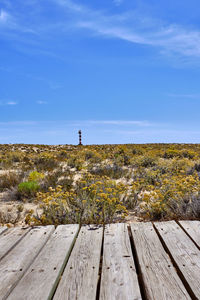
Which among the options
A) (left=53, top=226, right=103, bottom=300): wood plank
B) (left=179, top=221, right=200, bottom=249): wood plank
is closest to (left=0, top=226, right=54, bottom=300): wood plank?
(left=53, top=226, right=103, bottom=300): wood plank

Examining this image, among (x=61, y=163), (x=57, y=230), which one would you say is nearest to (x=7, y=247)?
(x=57, y=230)

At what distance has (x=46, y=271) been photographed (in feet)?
6.81

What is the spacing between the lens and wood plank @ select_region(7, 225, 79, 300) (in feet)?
5.90

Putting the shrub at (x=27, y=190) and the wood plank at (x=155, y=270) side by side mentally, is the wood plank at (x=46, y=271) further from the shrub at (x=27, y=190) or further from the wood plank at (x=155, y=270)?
the shrub at (x=27, y=190)

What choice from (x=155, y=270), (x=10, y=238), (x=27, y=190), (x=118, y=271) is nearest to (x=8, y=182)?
(x=27, y=190)

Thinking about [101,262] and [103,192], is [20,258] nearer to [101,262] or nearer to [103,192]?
[101,262]

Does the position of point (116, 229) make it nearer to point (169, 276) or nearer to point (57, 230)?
point (57, 230)

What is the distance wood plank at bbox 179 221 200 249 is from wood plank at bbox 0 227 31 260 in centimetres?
205

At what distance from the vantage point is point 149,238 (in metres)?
2.71

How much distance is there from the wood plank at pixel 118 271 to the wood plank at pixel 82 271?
3.1 inches

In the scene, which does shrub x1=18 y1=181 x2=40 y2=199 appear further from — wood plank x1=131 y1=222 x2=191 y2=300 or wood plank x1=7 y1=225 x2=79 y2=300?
wood plank x1=131 y1=222 x2=191 y2=300

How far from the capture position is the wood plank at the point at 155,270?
5.83ft

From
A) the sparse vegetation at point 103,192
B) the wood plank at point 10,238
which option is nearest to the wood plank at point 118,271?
the wood plank at point 10,238

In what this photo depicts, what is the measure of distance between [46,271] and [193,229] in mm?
1896
